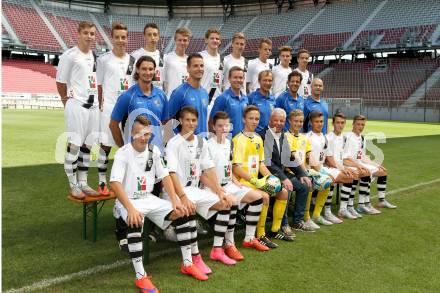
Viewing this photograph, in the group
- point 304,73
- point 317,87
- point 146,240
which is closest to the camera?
point 146,240

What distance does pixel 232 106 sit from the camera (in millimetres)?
5367

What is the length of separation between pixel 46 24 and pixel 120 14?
10686 mm

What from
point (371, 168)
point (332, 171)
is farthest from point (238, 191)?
point (371, 168)

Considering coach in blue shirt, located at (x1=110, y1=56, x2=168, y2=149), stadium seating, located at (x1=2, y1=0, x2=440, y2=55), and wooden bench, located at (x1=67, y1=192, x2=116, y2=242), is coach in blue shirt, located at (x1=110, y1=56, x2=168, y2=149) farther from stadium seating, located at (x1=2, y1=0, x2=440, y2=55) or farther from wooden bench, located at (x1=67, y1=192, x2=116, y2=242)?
stadium seating, located at (x1=2, y1=0, x2=440, y2=55)

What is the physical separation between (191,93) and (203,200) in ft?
4.51

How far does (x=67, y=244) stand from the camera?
4680 millimetres

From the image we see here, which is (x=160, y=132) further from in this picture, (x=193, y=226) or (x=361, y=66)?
(x=361, y=66)

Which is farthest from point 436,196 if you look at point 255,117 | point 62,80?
point 62,80

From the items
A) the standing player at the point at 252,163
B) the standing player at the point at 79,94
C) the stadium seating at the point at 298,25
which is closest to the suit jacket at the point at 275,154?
the standing player at the point at 252,163

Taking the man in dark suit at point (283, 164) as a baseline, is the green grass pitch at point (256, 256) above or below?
below

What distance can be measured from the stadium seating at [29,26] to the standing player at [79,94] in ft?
139

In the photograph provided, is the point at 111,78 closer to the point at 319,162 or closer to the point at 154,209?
the point at 154,209

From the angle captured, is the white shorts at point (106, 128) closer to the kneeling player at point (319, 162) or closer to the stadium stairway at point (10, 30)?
the kneeling player at point (319, 162)

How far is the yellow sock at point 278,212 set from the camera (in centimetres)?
506
